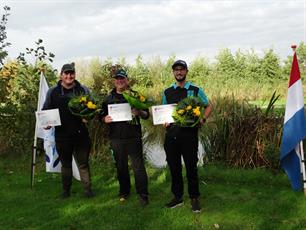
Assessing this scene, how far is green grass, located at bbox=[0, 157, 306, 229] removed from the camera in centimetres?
557

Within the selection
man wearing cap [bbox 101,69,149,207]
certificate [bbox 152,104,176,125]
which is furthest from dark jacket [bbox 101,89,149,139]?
certificate [bbox 152,104,176,125]

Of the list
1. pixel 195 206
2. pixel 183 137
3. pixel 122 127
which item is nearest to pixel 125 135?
pixel 122 127

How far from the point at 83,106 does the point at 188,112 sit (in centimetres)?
163

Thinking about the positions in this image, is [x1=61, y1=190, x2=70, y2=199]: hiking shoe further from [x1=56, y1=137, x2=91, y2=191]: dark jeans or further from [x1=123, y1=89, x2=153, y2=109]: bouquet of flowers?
[x1=123, y1=89, x2=153, y2=109]: bouquet of flowers

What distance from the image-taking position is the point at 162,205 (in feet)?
20.4

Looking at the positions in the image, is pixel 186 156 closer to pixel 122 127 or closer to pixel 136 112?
pixel 136 112

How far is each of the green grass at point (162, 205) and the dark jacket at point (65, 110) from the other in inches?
43.5

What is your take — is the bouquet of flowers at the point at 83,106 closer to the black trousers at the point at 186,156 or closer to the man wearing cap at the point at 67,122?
the man wearing cap at the point at 67,122

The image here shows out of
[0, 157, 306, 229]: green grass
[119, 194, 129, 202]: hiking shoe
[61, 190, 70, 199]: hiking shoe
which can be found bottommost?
[0, 157, 306, 229]: green grass

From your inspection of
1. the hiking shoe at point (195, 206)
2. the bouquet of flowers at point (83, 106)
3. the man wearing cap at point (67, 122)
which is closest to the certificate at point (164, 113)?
the bouquet of flowers at point (83, 106)

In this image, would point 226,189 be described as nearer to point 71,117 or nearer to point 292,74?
point 292,74

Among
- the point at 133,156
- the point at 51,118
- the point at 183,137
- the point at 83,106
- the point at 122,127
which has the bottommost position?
the point at 133,156

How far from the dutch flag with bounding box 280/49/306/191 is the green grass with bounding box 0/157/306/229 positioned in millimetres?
341

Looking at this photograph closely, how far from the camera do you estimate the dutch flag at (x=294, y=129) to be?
6.31 metres
